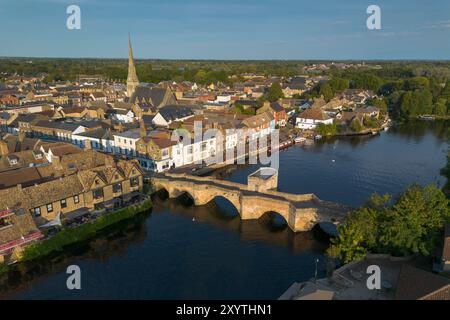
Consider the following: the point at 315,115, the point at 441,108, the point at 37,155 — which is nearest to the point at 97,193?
the point at 37,155

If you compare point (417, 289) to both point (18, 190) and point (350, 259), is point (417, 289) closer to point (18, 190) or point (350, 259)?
point (350, 259)

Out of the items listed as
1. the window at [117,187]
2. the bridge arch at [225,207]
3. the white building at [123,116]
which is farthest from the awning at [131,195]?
the white building at [123,116]

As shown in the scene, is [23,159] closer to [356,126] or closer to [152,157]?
[152,157]

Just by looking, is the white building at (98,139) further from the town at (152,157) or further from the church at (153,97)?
the church at (153,97)

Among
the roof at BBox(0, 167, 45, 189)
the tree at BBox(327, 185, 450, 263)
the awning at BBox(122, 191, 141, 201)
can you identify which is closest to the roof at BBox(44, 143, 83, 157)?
the roof at BBox(0, 167, 45, 189)

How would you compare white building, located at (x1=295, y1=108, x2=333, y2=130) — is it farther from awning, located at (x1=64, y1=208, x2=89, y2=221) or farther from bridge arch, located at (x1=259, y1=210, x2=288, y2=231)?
awning, located at (x1=64, y1=208, x2=89, y2=221)
